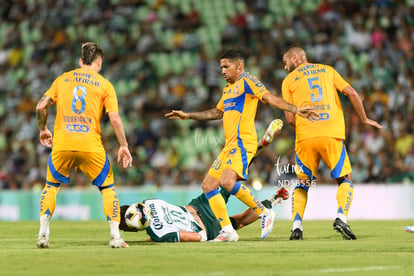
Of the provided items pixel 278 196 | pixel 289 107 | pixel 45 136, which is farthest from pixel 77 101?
pixel 278 196

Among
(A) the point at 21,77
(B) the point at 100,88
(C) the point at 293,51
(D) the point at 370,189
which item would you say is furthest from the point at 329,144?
(A) the point at 21,77

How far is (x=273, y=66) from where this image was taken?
21.9 m

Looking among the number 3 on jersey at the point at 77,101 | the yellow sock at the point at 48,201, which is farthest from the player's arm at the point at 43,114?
the yellow sock at the point at 48,201

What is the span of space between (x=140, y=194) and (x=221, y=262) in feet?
39.6

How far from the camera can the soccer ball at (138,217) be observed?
31.7ft

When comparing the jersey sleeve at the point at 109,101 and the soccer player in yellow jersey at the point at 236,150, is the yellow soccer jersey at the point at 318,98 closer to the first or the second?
the soccer player in yellow jersey at the point at 236,150

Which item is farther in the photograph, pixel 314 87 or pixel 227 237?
pixel 314 87

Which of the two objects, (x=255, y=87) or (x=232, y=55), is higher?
(x=232, y=55)

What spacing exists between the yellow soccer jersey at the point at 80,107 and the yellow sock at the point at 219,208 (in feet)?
5.66

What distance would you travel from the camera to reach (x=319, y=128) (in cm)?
1025

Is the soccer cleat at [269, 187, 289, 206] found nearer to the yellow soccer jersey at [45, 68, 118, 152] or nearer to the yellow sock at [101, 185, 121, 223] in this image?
the yellow sock at [101, 185, 121, 223]

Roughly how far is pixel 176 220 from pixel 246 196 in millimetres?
928

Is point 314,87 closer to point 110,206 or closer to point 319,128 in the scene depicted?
point 319,128

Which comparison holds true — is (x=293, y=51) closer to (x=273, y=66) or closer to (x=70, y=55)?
(x=273, y=66)
